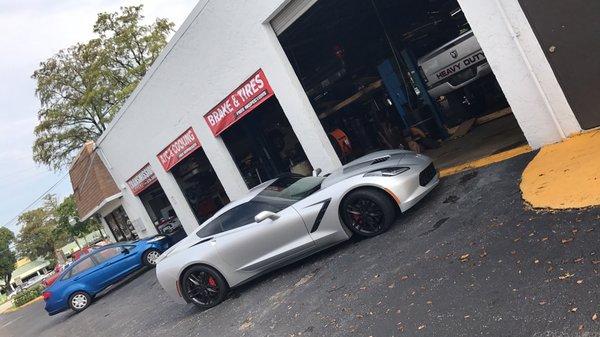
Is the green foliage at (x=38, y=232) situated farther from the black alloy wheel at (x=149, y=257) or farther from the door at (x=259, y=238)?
the door at (x=259, y=238)

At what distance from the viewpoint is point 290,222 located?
6586 millimetres

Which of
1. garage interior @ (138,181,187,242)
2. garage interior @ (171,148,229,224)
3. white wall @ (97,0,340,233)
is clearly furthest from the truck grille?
garage interior @ (138,181,187,242)

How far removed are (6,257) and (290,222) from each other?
69.0 m

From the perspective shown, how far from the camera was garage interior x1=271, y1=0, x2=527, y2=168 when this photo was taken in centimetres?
1063

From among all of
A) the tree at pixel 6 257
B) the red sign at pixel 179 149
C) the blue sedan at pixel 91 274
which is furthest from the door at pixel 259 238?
the tree at pixel 6 257

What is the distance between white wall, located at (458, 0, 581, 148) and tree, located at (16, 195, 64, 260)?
70.9m

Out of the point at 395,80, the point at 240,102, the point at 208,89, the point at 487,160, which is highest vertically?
the point at 208,89

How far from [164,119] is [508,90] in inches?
414

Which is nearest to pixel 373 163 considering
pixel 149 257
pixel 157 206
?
pixel 149 257

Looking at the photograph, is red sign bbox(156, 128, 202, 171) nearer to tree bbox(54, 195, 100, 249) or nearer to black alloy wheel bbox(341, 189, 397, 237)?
black alloy wheel bbox(341, 189, 397, 237)

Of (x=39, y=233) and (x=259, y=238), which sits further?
(x=39, y=233)

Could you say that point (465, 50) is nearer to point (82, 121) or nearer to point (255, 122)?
point (255, 122)

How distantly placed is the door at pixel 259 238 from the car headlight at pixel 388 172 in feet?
3.90

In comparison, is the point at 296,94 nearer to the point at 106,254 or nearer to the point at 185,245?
the point at 185,245
